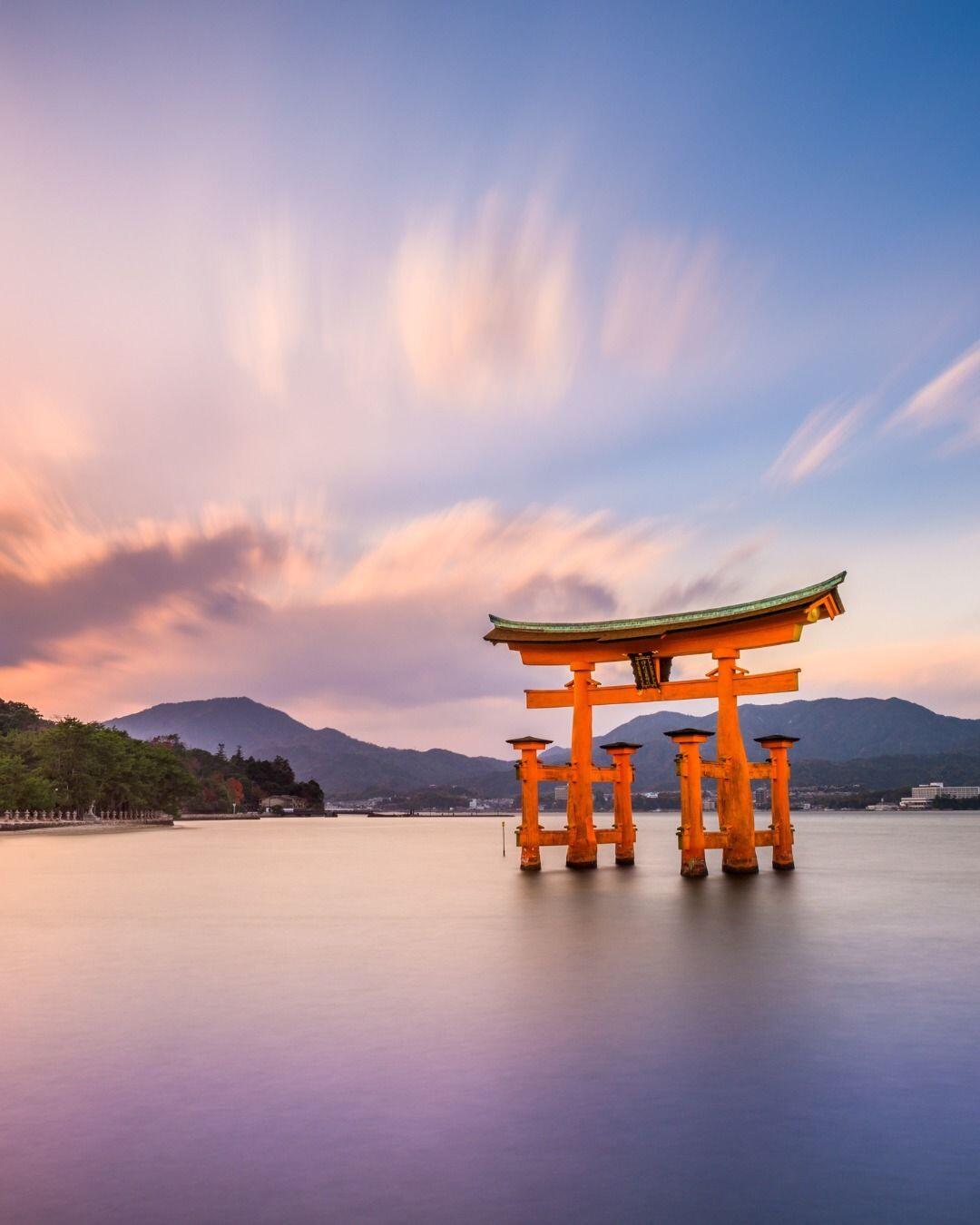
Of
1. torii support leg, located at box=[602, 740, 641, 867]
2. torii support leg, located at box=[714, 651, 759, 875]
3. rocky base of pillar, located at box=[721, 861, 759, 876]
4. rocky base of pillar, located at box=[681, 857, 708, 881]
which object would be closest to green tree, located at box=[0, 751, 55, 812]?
torii support leg, located at box=[602, 740, 641, 867]

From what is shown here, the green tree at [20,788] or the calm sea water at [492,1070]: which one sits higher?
the green tree at [20,788]

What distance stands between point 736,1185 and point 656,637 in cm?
2088

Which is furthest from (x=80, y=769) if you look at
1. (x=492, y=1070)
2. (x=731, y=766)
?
(x=492, y=1070)

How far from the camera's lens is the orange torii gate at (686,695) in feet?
81.8

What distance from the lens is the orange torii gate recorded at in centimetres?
2494

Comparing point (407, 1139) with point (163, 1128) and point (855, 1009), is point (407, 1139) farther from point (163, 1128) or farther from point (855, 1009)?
point (855, 1009)

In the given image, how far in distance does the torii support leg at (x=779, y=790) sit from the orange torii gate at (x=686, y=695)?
0.05m

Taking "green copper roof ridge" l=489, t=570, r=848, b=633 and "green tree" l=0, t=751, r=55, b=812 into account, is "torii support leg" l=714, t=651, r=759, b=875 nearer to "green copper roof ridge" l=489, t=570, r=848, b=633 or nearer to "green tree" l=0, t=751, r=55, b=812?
"green copper roof ridge" l=489, t=570, r=848, b=633

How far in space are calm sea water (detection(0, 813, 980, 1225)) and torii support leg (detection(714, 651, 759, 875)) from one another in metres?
4.59

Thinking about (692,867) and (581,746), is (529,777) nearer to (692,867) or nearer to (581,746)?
(581,746)

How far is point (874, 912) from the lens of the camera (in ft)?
77.7

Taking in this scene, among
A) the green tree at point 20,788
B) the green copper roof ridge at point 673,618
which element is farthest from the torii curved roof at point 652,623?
the green tree at point 20,788

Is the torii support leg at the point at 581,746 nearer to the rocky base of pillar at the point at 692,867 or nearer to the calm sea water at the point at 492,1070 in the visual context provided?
the rocky base of pillar at the point at 692,867

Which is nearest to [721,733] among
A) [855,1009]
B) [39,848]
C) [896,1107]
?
[855,1009]
